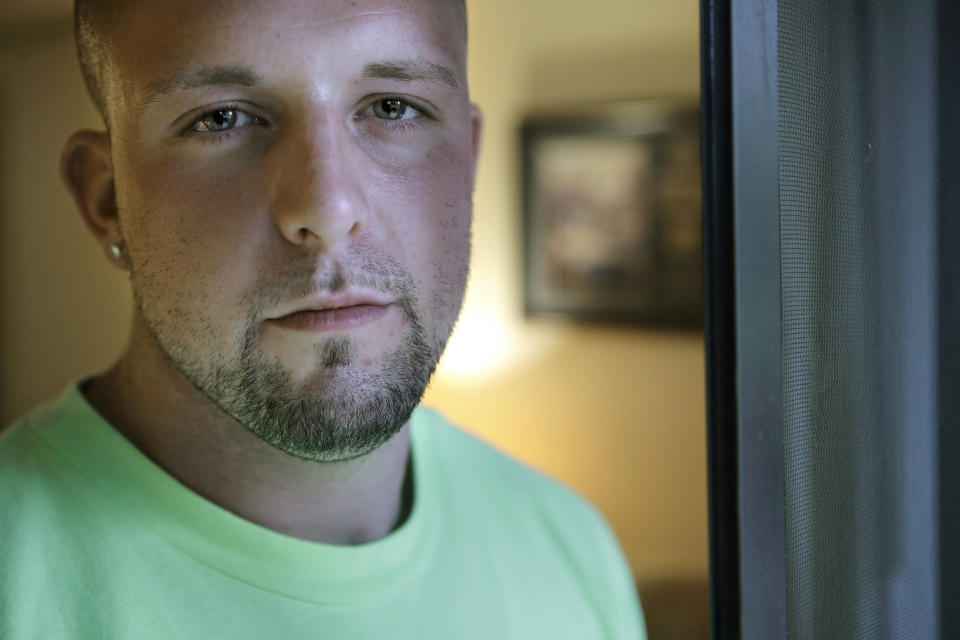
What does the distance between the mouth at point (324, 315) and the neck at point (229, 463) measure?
149 millimetres

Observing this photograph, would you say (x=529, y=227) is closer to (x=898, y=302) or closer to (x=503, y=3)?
(x=503, y=3)

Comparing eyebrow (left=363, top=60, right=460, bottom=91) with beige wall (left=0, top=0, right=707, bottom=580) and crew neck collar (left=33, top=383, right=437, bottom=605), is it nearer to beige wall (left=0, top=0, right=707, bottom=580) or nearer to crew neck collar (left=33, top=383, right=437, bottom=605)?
crew neck collar (left=33, top=383, right=437, bottom=605)

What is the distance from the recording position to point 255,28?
747 mm

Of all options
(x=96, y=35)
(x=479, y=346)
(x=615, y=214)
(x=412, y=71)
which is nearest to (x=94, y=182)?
(x=96, y=35)

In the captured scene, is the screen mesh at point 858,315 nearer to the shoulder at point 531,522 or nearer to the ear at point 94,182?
the shoulder at point 531,522

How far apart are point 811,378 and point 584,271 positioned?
2.29 meters

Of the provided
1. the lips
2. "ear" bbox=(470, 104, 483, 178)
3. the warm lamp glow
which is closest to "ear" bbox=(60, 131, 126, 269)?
the lips

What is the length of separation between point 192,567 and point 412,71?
0.48m

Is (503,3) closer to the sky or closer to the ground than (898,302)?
closer to the sky

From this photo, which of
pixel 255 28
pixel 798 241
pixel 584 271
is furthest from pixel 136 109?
pixel 584 271

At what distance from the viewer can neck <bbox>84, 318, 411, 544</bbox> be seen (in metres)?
0.86

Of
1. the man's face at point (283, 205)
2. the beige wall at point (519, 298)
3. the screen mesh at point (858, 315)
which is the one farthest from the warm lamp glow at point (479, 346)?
the screen mesh at point (858, 315)

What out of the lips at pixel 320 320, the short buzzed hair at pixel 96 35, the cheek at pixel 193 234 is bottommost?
the lips at pixel 320 320

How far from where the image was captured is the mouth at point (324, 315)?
0.75 m
